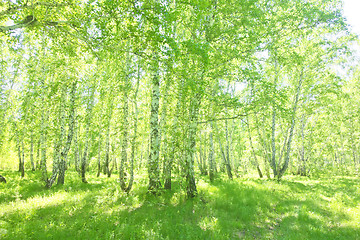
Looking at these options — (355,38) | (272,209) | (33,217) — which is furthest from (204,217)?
(355,38)

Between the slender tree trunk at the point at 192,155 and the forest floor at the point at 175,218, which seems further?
the slender tree trunk at the point at 192,155

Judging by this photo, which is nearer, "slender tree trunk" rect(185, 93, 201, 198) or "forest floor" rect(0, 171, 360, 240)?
"forest floor" rect(0, 171, 360, 240)

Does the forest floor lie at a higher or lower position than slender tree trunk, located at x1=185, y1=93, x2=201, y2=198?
lower

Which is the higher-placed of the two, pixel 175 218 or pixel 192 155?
pixel 192 155

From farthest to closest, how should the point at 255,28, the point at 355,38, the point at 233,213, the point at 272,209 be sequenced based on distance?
the point at 355,38 → the point at 255,28 → the point at 272,209 → the point at 233,213

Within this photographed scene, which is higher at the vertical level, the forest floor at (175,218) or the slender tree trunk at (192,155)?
the slender tree trunk at (192,155)

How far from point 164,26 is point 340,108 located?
87.9 feet

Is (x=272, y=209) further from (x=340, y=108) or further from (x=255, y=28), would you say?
(x=340, y=108)

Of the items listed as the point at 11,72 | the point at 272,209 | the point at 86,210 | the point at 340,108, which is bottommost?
the point at 272,209

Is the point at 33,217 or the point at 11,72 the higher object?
the point at 11,72

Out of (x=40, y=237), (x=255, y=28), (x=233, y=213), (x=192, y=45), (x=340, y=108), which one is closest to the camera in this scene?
(x=40, y=237)

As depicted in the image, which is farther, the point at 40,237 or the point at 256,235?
the point at 256,235

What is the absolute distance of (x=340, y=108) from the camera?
23.0m

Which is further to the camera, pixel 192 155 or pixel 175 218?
pixel 192 155
